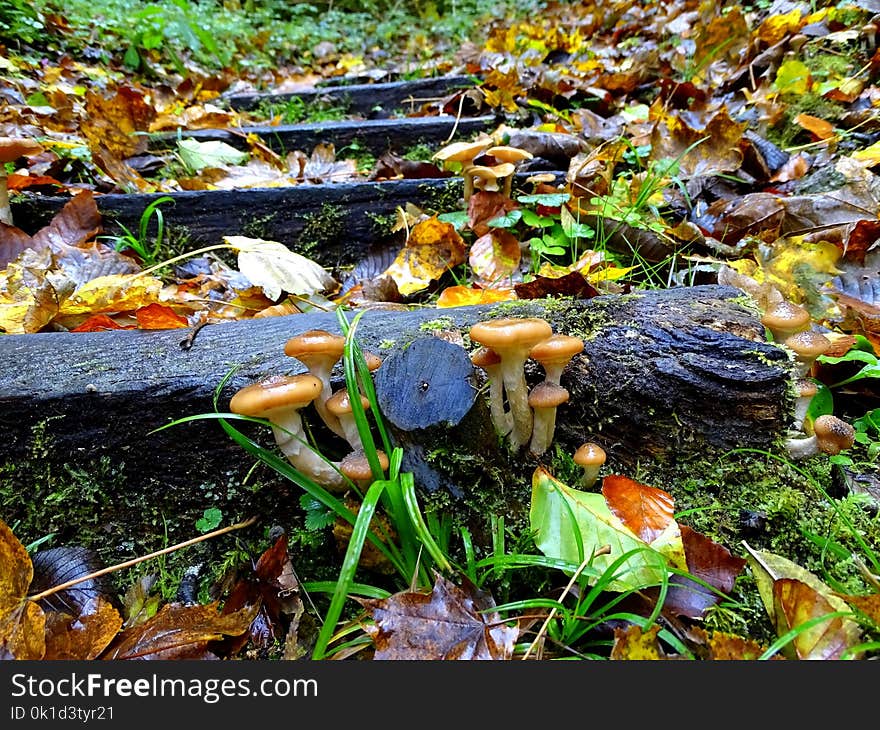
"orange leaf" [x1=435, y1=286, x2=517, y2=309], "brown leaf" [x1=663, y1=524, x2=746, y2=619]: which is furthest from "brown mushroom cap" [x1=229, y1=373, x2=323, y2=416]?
"orange leaf" [x1=435, y1=286, x2=517, y2=309]

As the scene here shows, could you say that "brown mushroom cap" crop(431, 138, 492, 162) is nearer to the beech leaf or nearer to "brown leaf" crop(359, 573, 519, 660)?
the beech leaf

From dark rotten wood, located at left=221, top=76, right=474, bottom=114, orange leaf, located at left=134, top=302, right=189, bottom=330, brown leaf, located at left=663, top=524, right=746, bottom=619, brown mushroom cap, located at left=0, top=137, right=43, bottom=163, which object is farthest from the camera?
dark rotten wood, located at left=221, top=76, right=474, bottom=114

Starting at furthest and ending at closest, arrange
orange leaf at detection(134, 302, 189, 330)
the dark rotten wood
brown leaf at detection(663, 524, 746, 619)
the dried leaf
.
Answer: the dark rotten wood → the dried leaf → orange leaf at detection(134, 302, 189, 330) → brown leaf at detection(663, 524, 746, 619)

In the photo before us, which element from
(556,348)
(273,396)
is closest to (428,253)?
(556,348)

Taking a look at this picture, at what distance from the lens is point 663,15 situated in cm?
625

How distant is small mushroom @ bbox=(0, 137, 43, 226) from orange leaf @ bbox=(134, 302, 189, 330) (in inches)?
50.6

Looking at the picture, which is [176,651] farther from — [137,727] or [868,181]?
[868,181]

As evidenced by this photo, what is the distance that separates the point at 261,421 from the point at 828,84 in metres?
4.39

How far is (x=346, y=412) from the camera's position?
5.40 ft

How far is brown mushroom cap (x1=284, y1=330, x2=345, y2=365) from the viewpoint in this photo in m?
1.55

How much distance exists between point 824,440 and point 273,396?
1.71m

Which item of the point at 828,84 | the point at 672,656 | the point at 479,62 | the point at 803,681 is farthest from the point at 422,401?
the point at 479,62

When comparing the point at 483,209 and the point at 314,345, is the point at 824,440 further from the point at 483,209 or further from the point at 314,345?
the point at 483,209

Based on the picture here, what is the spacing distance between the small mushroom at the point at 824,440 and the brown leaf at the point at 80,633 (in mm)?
2094
